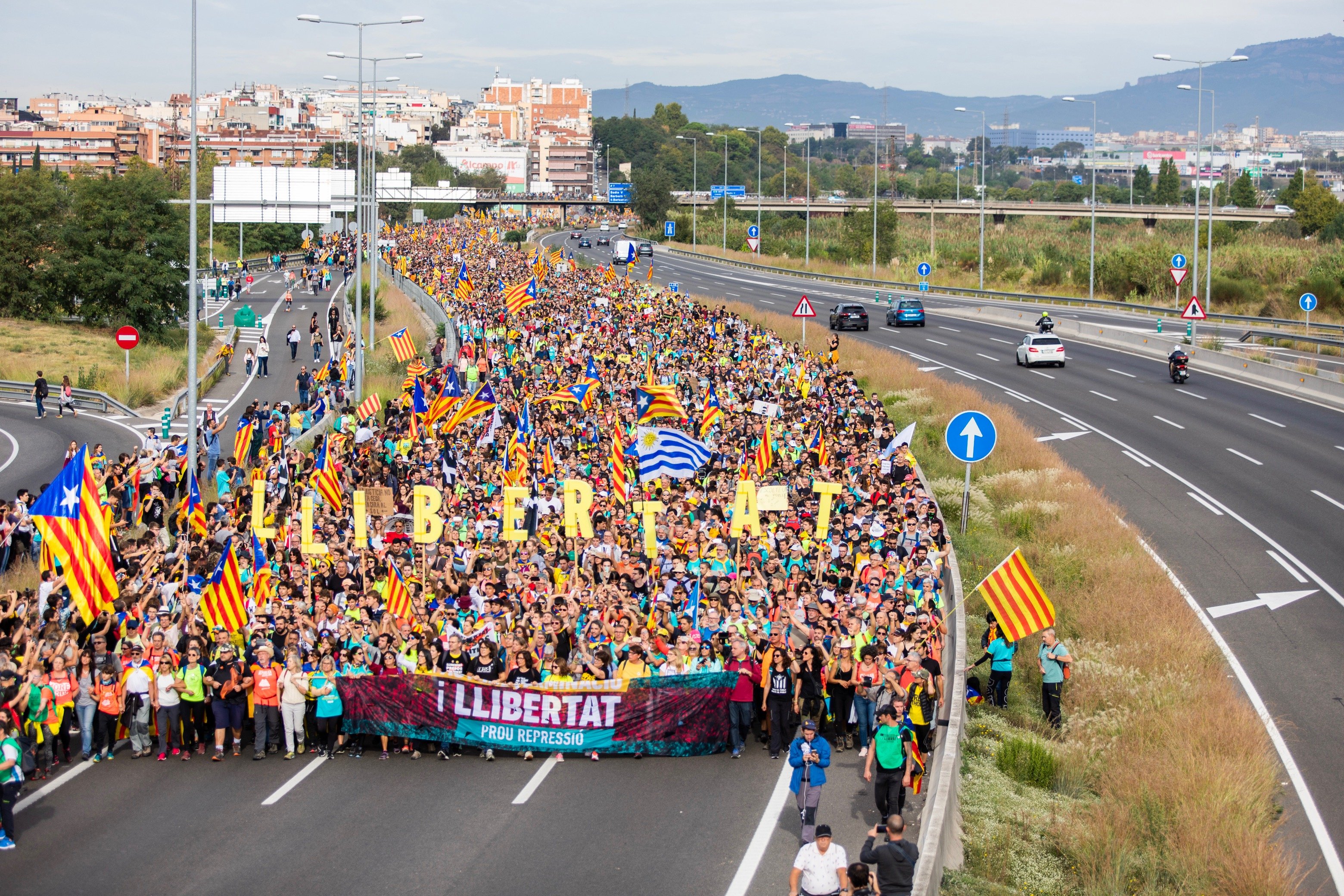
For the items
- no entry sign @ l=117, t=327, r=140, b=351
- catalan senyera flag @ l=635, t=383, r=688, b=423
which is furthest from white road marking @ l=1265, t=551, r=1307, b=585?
no entry sign @ l=117, t=327, r=140, b=351

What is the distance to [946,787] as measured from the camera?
441 inches

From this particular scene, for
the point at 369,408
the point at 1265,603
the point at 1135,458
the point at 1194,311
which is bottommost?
the point at 1265,603

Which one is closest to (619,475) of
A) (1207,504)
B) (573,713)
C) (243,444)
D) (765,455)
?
(765,455)

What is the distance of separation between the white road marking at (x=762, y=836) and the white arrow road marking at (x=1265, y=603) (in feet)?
27.8

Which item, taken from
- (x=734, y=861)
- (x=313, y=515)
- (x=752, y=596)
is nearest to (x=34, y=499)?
(x=313, y=515)

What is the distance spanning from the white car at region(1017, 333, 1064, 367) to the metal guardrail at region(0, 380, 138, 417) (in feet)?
89.8

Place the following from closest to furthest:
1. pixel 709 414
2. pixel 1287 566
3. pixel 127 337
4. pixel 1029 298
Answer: pixel 1287 566
pixel 709 414
pixel 127 337
pixel 1029 298

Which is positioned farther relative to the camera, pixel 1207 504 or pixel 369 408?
pixel 369 408

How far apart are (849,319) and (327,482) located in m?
34.8

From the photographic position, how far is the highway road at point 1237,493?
51.2 feet

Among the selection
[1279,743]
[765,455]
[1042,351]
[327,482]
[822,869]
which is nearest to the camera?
[822,869]

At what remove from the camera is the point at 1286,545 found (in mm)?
22484

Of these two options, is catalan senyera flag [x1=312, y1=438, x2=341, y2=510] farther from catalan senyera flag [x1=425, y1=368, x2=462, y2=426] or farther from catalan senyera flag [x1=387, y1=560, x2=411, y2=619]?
catalan senyera flag [x1=387, y1=560, x2=411, y2=619]

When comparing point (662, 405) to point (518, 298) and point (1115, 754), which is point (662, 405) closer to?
point (1115, 754)
